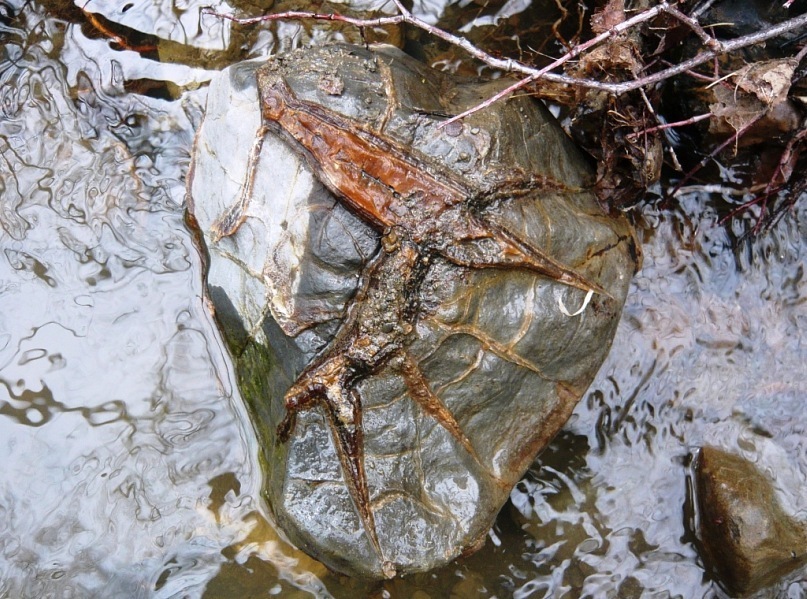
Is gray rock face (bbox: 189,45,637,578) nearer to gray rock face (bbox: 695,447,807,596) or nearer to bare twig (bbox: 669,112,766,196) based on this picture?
bare twig (bbox: 669,112,766,196)

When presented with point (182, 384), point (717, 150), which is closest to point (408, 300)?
point (182, 384)

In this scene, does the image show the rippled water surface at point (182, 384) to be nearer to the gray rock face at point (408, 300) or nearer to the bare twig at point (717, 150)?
the bare twig at point (717, 150)

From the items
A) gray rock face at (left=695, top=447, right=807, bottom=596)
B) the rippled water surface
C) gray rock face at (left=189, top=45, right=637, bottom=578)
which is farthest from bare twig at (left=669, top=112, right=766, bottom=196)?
gray rock face at (left=695, top=447, right=807, bottom=596)

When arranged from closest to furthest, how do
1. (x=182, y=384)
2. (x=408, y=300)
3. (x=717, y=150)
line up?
(x=408, y=300)
(x=717, y=150)
(x=182, y=384)

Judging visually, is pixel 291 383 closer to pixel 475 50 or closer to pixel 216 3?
Answer: pixel 475 50

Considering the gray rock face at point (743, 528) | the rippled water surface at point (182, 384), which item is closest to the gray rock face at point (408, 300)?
the rippled water surface at point (182, 384)

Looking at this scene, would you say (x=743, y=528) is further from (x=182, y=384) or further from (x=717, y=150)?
(x=182, y=384)

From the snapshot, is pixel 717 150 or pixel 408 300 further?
pixel 717 150
